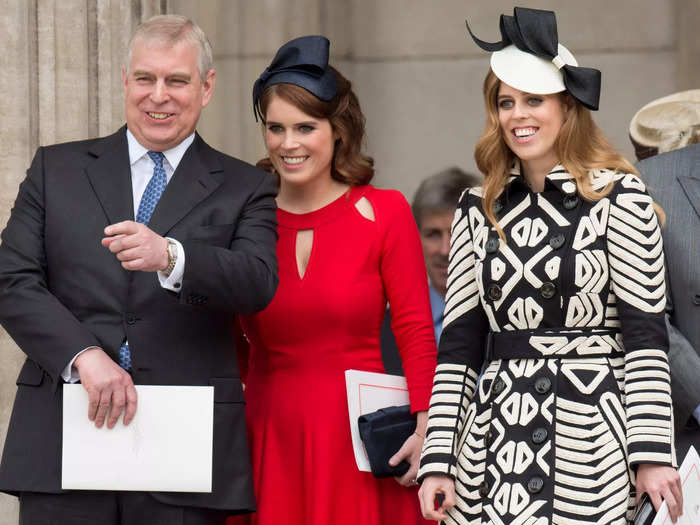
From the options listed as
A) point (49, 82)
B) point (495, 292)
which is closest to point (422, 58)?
point (49, 82)

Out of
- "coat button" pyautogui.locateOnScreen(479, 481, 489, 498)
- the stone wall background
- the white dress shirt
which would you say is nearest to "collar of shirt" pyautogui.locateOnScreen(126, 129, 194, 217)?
the white dress shirt

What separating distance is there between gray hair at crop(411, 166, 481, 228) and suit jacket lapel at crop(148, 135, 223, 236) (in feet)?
6.25

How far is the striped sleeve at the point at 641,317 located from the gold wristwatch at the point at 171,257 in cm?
99

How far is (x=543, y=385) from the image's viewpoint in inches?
123

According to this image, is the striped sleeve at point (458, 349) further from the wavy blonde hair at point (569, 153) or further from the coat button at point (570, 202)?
the coat button at point (570, 202)

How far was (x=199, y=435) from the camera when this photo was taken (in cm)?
319

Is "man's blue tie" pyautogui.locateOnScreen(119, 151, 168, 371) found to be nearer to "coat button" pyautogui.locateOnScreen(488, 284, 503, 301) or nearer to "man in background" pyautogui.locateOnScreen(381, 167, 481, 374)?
"coat button" pyautogui.locateOnScreen(488, 284, 503, 301)

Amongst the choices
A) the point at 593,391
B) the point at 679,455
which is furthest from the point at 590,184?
the point at 679,455

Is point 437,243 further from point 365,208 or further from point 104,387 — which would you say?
point 104,387

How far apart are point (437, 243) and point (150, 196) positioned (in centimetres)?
207

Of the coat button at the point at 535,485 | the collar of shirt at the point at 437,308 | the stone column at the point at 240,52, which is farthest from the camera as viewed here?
the stone column at the point at 240,52

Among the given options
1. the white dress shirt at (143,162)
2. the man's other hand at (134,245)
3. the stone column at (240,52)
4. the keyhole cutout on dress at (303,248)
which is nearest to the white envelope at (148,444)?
the man's other hand at (134,245)

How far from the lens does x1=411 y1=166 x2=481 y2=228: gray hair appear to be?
5.29 meters

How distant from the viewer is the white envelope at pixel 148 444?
3164 mm
